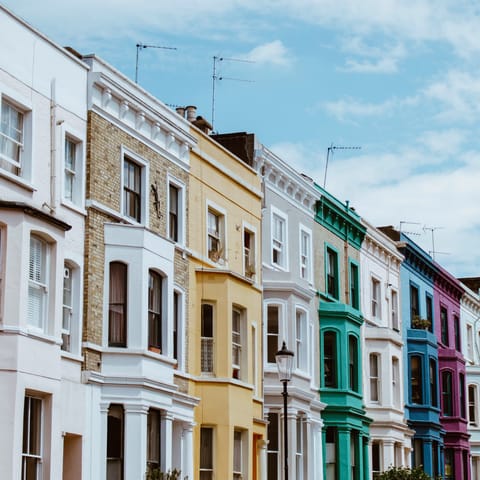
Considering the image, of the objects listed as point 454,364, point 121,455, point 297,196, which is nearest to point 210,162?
point 297,196

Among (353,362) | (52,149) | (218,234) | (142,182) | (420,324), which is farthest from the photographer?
(420,324)

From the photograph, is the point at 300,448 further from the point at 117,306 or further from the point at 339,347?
the point at 117,306

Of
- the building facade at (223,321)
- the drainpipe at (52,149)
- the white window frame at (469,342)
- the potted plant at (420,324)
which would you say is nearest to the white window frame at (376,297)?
the potted plant at (420,324)

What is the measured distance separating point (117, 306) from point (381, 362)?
20.3 metres

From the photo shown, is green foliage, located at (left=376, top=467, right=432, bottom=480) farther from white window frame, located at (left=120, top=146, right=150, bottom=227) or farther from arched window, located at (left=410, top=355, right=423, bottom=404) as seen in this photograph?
white window frame, located at (left=120, top=146, right=150, bottom=227)

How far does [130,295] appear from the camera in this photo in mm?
31984

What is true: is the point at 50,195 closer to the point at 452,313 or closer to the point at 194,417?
the point at 194,417

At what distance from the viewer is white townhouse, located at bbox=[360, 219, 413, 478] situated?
49.5 meters

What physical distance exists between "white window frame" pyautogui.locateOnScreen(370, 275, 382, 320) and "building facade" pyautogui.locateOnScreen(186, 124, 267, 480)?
12.2 meters

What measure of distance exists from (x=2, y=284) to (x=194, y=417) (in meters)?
10.7

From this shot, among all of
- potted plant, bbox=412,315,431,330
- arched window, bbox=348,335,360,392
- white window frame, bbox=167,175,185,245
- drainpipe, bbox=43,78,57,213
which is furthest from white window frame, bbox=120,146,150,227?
potted plant, bbox=412,315,431,330

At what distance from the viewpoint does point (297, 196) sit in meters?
44.8

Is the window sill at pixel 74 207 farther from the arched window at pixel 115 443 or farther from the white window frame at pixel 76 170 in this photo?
the arched window at pixel 115 443

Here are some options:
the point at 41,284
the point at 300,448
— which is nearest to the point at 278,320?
the point at 300,448
